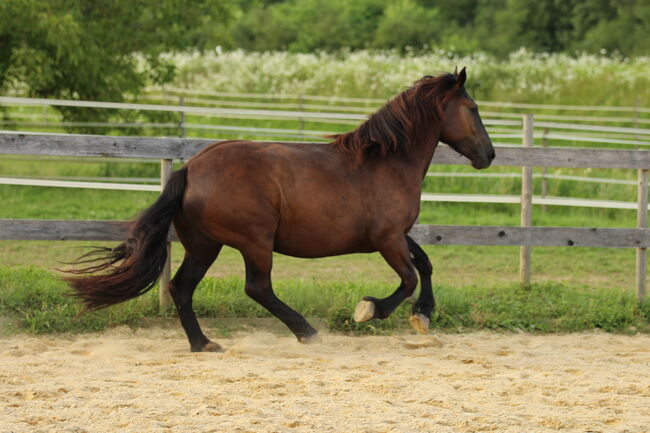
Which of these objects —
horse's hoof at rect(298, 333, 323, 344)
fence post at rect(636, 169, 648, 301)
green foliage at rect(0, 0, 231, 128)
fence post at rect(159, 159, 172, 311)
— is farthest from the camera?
green foliage at rect(0, 0, 231, 128)

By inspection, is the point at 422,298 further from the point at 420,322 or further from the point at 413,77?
the point at 413,77

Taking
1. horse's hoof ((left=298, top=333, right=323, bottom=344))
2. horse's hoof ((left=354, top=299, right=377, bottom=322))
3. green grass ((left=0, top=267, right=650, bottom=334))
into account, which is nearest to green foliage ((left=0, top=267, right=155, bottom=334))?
green grass ((left=0, top=267, right=650, bottom=334))

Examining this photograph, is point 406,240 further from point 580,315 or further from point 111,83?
point 111,83

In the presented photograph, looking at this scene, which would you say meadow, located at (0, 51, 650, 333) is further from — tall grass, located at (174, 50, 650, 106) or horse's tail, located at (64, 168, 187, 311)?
horse's tail, located at (64, 168, 187, 311)

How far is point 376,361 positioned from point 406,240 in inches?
36.5

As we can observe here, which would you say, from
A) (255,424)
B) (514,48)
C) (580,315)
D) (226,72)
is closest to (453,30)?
(514,48)

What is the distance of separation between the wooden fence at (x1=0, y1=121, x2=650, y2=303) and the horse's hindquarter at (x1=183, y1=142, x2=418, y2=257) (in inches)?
37.8

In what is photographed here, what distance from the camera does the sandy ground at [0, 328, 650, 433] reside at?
4.04m

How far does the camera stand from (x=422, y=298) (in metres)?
6.16

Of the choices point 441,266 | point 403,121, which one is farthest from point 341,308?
point 441,266

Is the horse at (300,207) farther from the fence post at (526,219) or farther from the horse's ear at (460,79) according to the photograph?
the fence post at (526,219)

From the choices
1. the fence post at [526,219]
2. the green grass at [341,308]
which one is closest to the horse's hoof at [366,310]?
the green grass at [341,308]

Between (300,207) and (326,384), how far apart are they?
4.53ft

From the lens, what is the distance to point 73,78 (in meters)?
13.3
